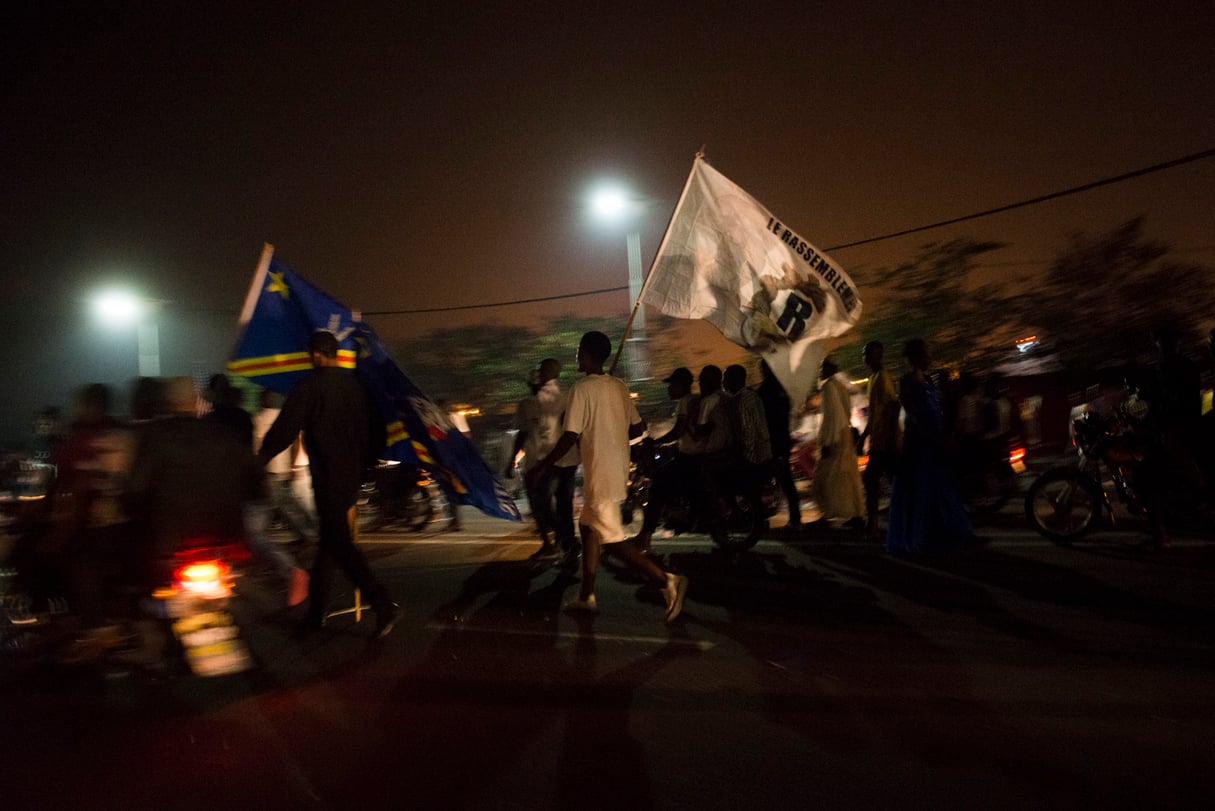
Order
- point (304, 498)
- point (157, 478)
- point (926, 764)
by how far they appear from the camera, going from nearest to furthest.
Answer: point (926, 764), point (157, 478), point (304, 498)

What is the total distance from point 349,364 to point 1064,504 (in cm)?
588

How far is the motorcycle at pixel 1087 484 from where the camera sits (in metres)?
7.57

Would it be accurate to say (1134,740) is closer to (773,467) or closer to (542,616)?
(542,616)

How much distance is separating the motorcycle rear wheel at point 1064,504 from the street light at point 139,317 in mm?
19270

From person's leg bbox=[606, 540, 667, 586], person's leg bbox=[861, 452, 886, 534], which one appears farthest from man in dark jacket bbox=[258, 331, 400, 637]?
person's leg bbox=[861, 452, 886, 534]

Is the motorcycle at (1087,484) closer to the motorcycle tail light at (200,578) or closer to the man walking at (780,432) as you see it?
the man walking at (780,432)

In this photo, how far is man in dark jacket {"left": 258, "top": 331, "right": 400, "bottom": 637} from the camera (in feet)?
17.4

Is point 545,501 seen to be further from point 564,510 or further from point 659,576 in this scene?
point 659,576

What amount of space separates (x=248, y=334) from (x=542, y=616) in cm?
262

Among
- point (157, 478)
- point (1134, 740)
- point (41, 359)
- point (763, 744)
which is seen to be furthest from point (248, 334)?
point (41, 359)

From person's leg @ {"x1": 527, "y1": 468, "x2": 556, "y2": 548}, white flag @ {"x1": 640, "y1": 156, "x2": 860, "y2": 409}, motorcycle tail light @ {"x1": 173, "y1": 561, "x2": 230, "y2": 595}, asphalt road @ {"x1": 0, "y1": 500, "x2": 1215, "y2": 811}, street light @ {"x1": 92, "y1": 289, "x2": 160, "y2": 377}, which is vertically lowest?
asphalt road @ {"x1": 0, "y1": 500, "x2": 1215, "y2": 811}

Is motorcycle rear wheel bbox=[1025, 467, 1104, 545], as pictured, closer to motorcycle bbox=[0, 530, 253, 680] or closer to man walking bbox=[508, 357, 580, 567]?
man walking bbox=[508, 357, 580, 567]

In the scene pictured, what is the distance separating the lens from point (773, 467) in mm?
8547

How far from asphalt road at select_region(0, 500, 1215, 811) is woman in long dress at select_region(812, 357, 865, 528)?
1.89 m
